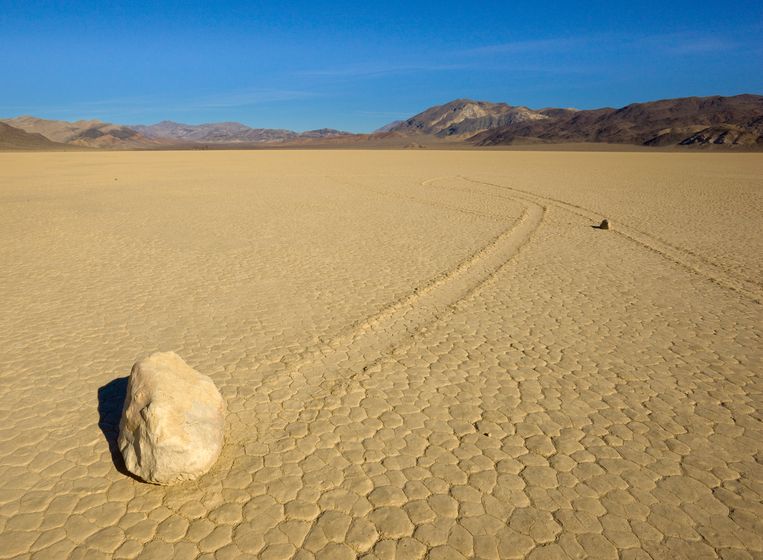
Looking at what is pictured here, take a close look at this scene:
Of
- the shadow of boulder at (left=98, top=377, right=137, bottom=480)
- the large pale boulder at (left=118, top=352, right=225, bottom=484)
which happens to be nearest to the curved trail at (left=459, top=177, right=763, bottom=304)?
the large pale boulder at (left=118, top=352, right=225, bottom=484)

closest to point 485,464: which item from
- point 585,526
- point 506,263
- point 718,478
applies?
point 585,526

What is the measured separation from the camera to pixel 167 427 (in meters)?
3.16

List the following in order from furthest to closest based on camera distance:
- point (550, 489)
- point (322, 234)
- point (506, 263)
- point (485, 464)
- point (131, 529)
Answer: point (322, 234)
point (506, 263)
point (485, 464)
point (550, 489)
point (131, 529)

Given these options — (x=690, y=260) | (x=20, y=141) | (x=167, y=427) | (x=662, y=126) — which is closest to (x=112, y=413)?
(x=167, y=427)

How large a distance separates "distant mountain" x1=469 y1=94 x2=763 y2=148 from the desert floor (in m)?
79.9

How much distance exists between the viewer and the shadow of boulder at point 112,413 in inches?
138

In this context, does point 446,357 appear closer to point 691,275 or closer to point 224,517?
point 224,517

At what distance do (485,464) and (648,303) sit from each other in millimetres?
4446

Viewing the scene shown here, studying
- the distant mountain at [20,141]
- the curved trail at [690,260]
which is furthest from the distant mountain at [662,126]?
the distant mountain at [20,141]

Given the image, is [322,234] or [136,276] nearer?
[136,276]

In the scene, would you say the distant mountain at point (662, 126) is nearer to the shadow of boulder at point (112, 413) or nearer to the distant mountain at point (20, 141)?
the shadow of boulder at point (112, 413)

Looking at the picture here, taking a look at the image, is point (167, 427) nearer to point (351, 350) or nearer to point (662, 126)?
point (351, 350)

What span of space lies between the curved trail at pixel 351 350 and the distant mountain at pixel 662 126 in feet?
264

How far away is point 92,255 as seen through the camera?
9289 mm
